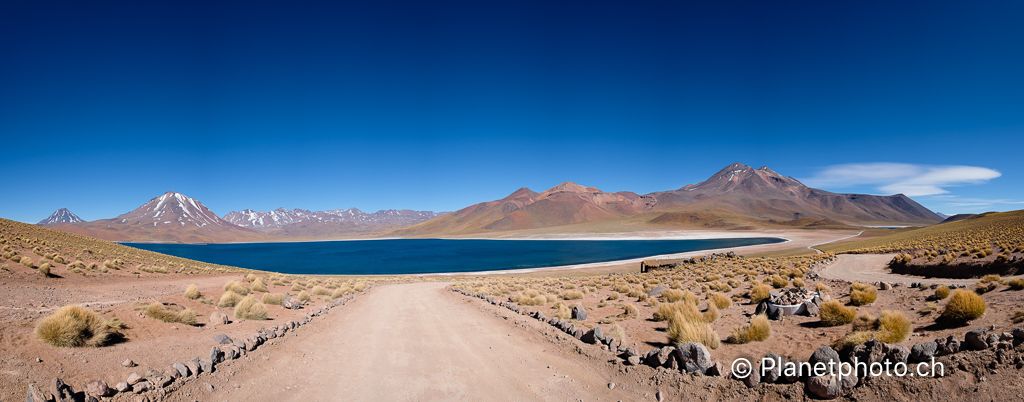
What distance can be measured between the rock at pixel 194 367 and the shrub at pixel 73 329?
6.71 feet

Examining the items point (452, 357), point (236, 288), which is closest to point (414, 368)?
point (452, 357)

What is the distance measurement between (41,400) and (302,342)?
16.6 feet

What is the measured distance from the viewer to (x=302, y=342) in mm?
9516

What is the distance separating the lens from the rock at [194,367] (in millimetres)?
6469

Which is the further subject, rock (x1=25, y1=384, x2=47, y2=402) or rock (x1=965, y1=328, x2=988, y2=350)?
rock (x1=965, y1=328, x2=988, y2=350)

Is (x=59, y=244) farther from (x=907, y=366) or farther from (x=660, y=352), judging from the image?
(x=907, y=366)

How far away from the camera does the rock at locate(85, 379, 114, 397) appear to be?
5215mm

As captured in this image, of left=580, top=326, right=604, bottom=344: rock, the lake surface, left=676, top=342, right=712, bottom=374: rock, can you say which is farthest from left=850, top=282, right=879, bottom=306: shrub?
the lake surface

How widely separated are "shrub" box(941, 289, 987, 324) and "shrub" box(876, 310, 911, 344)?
1.28 metres

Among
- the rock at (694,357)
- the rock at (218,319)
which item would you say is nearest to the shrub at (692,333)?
the rock at (694,357)

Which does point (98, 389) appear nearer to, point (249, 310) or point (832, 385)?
point (249, 310)

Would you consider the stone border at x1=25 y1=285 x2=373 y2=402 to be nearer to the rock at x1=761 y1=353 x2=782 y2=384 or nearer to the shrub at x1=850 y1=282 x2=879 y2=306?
the rock at x1=761 y1=353 x2=782 y2=384

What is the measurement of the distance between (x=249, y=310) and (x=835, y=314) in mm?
16164

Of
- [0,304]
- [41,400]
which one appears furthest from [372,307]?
[41,400]
